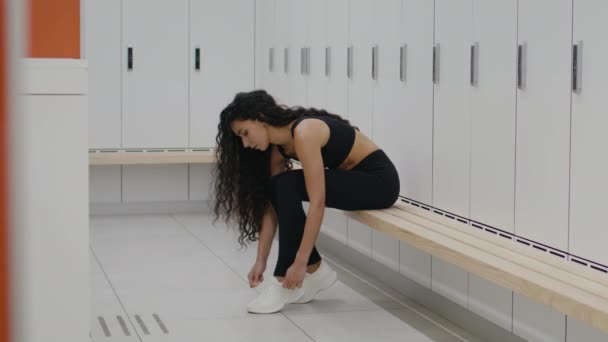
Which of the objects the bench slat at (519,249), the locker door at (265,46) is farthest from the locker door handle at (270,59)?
the bench slat at (519,249)

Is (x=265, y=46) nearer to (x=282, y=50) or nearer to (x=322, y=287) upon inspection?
(x=282, y=50)

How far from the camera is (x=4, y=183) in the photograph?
26 cm

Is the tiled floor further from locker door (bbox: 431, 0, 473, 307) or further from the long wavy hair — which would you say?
the long wavy hair

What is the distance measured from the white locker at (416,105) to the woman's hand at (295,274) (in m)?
0.74

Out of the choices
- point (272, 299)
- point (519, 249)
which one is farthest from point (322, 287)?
point (519, 249)

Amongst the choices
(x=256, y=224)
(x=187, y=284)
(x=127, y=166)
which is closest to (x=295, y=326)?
(x=256, y=224)

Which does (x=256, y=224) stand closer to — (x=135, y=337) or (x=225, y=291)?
(x=225, y=291)

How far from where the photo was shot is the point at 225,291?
177 inches

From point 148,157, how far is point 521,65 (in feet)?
13.7

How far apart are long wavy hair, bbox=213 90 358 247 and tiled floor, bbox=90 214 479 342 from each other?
0.42 meters

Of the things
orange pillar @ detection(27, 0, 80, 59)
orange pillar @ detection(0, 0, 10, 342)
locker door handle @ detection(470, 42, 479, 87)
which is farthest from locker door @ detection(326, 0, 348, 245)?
orange pillar @ detection(0, 0, 10, 342)

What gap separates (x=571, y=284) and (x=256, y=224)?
6.57ft

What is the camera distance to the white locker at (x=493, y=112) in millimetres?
3449

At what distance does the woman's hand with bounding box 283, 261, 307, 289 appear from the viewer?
3.93m
